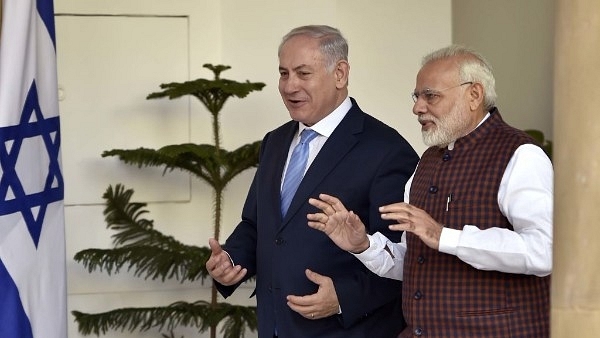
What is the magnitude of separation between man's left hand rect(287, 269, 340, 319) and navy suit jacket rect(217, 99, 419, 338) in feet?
0.18

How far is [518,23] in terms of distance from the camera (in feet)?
18.8

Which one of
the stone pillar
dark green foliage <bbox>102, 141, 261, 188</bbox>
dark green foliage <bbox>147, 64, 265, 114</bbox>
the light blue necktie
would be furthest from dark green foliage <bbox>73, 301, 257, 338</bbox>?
the stone pillar

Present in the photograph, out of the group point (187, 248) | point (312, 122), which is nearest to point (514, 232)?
point (312, 122)

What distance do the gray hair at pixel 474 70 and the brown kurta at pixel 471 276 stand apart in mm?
58

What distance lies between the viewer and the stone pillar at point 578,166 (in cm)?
147

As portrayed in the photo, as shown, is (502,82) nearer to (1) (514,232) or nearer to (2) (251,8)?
(2) (251,8)

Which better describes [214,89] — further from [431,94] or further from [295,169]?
[431,94]

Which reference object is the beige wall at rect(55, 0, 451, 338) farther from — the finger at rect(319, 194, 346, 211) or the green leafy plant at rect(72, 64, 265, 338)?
the finger at rect(319, 194, 346, 211)

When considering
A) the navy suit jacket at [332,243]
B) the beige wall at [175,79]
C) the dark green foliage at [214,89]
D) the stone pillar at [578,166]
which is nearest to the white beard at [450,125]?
the navy suit jacket at [332,243]

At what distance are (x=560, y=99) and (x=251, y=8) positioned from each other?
423 centimetres

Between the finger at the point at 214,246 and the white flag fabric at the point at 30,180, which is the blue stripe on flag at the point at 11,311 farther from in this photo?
the finger at the point at 214,246

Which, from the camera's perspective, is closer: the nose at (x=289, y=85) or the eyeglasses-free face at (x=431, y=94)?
the eyeglasses-free face at (x=431, y=94)

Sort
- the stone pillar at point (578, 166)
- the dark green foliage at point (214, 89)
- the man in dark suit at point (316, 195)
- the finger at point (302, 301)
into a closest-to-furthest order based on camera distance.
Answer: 1. the stone pillar at point (578, 166)
2. the finger at point (302, 301)
3. the man in dark suit at point (316, 195)
4. the dark green foliage at point (214, 89)

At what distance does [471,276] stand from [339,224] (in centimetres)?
34
